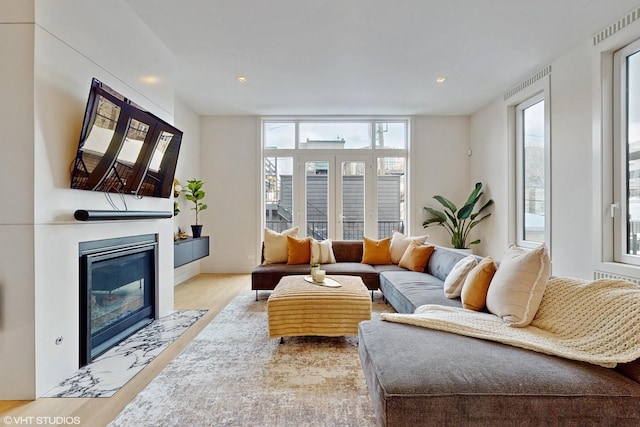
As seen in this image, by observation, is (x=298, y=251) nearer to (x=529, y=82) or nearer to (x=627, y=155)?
(x=627, y=155)

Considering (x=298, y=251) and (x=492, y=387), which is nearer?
(x=492, y=387)

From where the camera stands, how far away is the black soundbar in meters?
2.11

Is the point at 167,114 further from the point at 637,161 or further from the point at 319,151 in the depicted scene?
the point at 637,161

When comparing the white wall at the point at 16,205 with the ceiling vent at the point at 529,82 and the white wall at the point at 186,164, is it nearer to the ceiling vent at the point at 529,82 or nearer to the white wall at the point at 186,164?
the white wall at the point at 186,164

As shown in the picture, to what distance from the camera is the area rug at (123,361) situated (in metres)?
2.00

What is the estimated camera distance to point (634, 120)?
116 inches

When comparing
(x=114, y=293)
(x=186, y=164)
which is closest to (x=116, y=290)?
(x=114, y=293)

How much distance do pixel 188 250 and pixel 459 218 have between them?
4.30 metres

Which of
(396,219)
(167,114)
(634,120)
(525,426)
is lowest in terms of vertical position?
(525,426)

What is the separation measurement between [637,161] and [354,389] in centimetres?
320

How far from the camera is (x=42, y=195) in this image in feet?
6.31

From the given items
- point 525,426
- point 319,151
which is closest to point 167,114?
point 319,151

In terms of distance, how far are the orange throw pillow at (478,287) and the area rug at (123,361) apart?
2326 mm

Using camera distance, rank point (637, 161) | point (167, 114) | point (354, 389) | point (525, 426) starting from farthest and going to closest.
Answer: point (167, 114), point (637, 161), point (354, 389), point (525, 426)
